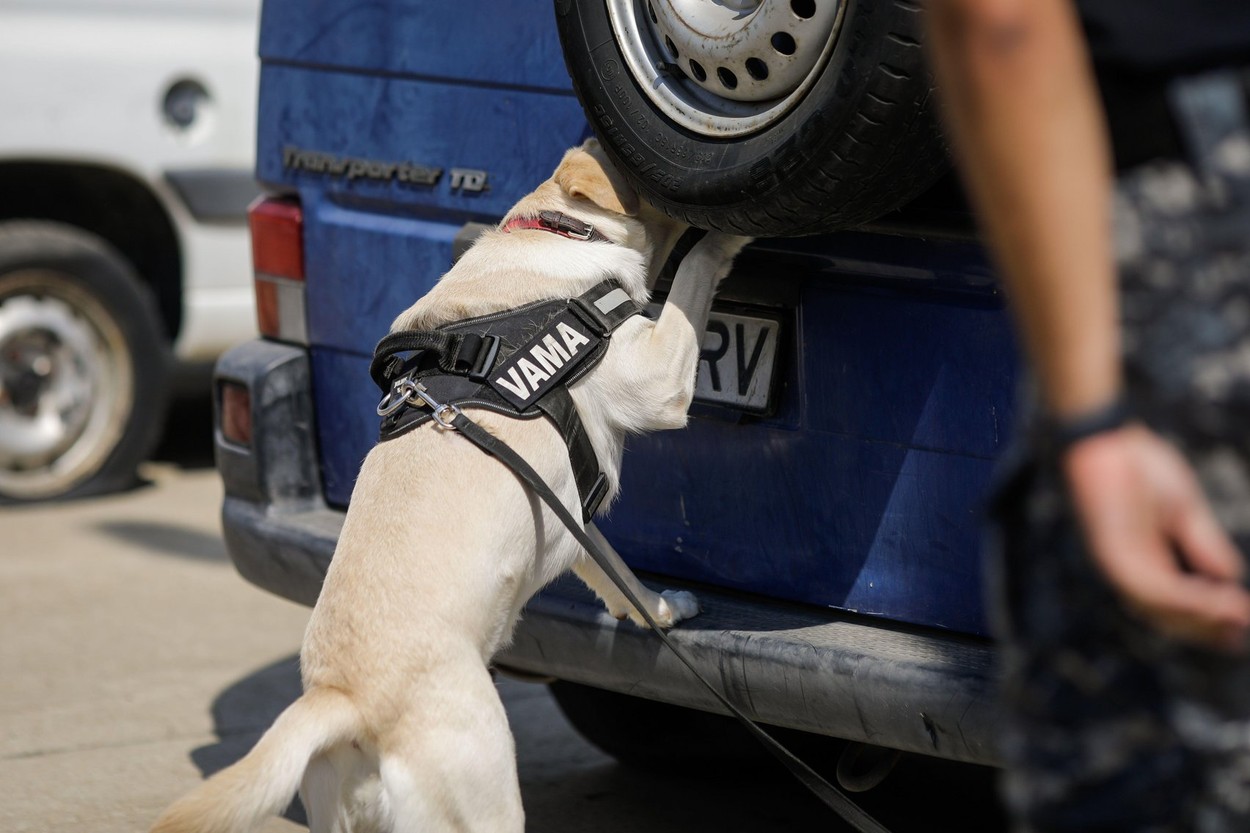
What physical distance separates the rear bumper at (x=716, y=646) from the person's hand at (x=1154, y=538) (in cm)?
108

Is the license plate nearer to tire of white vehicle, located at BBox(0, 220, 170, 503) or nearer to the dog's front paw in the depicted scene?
the dog's front paw

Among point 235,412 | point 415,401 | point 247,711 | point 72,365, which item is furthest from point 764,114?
point 72,365

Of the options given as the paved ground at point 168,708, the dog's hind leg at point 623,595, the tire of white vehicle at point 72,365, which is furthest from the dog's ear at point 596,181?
the tire of white vehicle at point 72,365

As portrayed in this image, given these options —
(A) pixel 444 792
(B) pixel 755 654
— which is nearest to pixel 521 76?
(B) pixel 755 654

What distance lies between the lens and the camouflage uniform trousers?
124 centimetres

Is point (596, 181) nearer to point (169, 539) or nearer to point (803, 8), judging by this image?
point (803, 8)

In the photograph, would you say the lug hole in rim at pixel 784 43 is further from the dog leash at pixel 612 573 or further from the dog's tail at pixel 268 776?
the dog's tail at pixel 268 776

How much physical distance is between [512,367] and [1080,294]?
1.47 metres

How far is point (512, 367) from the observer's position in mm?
2564

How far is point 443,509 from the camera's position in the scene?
2.46m

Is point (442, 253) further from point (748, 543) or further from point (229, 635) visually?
point (229, 635)

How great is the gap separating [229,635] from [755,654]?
2.50 meters

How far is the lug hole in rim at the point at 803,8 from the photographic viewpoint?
7.33 feet

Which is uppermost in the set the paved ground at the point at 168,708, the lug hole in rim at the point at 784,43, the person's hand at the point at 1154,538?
the lug hole in rim at the point at 784,43
